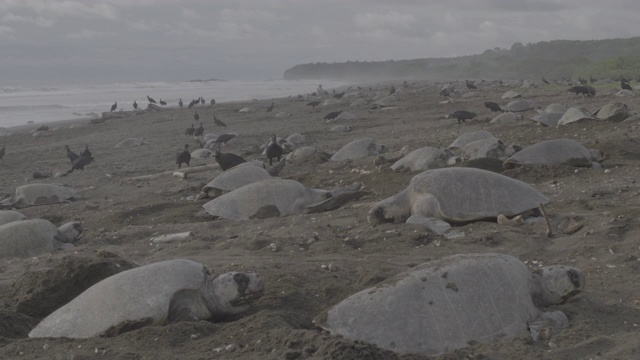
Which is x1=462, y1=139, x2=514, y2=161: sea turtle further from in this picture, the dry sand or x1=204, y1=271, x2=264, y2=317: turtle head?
x1=204, y1=271, x2=264, y2=317: turtle head

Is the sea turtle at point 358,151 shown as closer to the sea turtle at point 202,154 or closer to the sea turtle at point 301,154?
the sea turtle at point 301,154

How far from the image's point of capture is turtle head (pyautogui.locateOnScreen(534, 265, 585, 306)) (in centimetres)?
452

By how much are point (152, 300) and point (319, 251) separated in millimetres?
2086

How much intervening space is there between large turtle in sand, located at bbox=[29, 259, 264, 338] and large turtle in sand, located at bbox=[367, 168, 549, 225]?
2.70 m

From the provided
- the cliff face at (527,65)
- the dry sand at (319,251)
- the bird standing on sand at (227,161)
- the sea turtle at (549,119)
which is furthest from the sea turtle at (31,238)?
the cliff face at (527,65)

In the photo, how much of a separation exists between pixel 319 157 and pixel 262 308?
787cm

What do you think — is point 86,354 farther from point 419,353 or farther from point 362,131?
point 362,131

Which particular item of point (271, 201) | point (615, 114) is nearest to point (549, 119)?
point (615, 114)

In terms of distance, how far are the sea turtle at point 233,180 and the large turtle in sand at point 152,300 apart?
4780mm

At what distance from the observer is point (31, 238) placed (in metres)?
7.42

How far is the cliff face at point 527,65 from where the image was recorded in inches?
1886

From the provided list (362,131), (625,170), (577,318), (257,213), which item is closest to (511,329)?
(577,318)

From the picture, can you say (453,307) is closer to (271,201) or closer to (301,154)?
(271,201)

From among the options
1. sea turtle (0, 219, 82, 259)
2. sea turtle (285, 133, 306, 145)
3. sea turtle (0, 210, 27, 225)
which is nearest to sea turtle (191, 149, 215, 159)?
sea turtle (285, 133, 306, 145)
